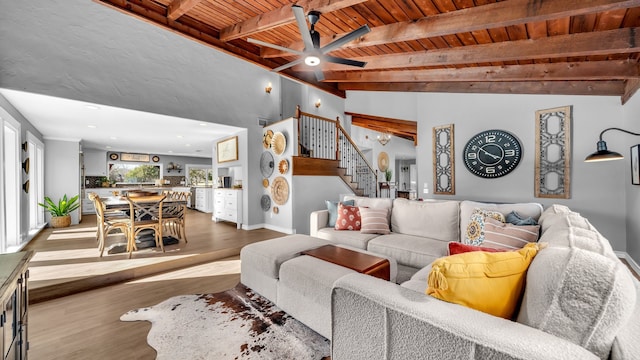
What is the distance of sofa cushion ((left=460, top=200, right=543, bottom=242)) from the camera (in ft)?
8.97

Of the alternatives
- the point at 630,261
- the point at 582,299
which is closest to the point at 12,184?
the point at 582,299

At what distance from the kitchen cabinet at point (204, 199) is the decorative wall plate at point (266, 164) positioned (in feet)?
10.5

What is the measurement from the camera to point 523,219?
2.64 m

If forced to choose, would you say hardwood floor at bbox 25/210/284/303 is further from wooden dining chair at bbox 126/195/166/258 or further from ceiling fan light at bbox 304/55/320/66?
ceiling fan light at bbox 304/55/320/66

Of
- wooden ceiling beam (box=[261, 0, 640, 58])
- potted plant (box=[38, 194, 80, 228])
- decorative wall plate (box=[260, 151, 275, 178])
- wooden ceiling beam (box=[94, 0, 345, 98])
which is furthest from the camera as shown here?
decorative wall plate (box=[260, 151, 275, 178])

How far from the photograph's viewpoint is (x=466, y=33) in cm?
303

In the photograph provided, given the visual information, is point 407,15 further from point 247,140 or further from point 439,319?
point 247,140

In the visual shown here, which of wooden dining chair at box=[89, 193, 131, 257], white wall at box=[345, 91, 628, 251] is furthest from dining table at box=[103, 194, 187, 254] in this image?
white wall at box=[345, 91, 628, 251]

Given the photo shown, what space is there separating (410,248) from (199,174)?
10697 millimetres

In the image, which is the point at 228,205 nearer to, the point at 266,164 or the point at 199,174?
Answer: the point at 266,164

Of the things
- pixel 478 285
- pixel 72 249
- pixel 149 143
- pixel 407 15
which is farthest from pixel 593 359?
pixel 149 143

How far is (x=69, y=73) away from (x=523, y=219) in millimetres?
6111

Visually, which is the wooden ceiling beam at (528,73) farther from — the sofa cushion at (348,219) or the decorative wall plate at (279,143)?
the sofa cushion at (348,219)

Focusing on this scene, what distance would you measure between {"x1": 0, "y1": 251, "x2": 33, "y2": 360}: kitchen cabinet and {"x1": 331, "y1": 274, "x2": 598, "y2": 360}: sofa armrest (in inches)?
54.8
